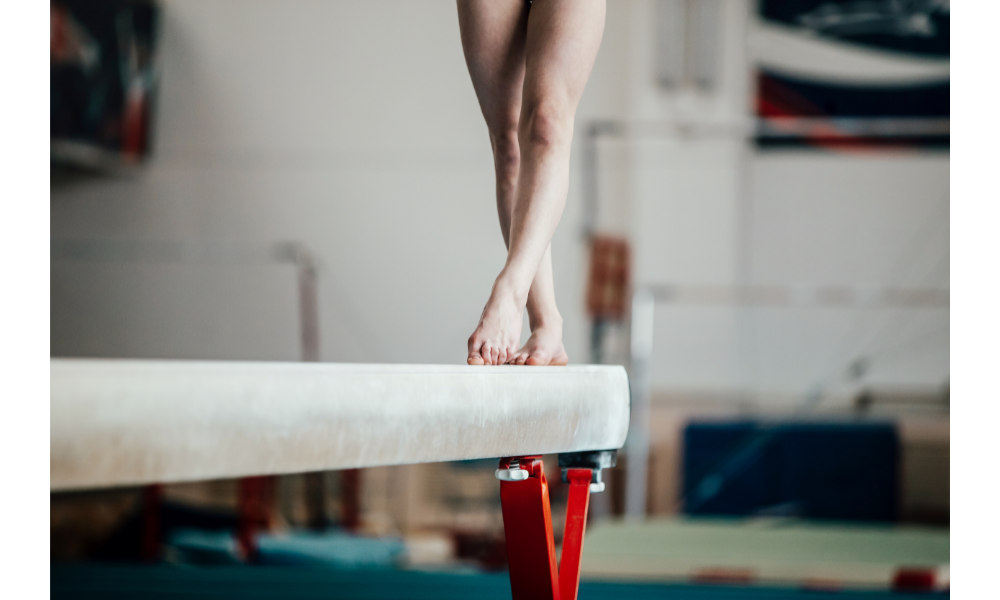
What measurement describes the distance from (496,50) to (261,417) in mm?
788

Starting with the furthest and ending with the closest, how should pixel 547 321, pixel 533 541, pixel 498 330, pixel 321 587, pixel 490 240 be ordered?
pixel 490 240, pixel 321 587, pixel 547 321, pixel 498 330, pixel 533 541

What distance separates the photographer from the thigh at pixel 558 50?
0.99 m

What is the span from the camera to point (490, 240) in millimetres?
4180

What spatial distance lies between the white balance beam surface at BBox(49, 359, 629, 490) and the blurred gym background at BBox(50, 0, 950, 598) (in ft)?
7.85

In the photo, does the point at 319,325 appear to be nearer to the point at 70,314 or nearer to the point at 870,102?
the point at 70,314

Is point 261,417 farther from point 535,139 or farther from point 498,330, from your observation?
point 535,139

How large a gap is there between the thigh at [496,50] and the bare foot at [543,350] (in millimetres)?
292

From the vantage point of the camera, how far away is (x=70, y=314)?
4.42 metres

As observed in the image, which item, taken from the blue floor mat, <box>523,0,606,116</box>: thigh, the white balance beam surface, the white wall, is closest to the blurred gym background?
the white wall

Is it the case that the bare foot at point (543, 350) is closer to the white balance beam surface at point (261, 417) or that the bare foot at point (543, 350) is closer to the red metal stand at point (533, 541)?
the red metal stand at point (533, 541)

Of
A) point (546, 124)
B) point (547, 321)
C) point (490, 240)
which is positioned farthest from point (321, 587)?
point (490, 240)

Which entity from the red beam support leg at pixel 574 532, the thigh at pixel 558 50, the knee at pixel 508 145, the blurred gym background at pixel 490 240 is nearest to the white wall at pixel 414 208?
the blurred gym background at pixel 490 240

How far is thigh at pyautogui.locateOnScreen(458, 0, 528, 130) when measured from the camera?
1081 mm

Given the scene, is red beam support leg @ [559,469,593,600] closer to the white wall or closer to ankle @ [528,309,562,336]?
ankle @ [528,309,562,336]
